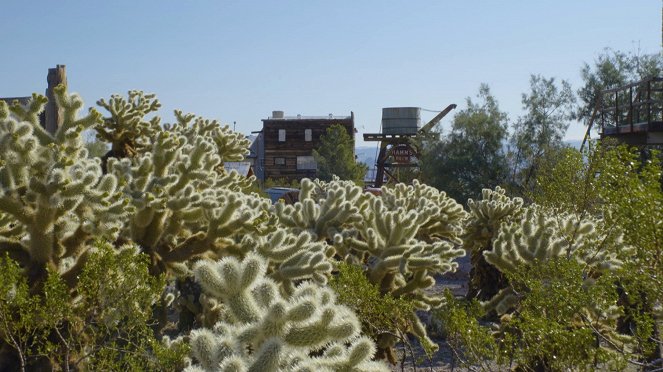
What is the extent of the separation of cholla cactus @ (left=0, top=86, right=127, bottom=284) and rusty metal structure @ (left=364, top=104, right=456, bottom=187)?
94.1ft

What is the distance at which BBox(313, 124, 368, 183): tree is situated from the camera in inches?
1537

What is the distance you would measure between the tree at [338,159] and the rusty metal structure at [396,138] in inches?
95.6

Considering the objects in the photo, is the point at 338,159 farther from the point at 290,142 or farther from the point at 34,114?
the point at 34,114

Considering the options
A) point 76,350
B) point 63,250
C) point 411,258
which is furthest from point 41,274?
point 411,258

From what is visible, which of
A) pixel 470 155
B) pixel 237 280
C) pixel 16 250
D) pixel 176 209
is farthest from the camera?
pixel 470 155

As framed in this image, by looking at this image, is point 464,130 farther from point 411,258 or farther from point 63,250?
point 63,250

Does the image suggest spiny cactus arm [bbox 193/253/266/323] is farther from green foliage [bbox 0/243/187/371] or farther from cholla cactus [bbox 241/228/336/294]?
cholla cactus [bbox 241/228/336/294]

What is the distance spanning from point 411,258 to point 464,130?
19551 millimetres

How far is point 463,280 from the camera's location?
17453 mm

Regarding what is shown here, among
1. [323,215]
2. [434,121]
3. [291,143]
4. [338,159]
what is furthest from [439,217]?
[291,143]

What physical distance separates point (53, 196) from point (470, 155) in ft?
73.6

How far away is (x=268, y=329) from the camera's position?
9.37 feet

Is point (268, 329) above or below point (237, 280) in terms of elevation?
below

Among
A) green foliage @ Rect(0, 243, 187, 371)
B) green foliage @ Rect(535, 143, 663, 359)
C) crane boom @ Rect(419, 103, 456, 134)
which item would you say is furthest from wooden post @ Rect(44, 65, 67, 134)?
crane boom @ Rect(419, 103, 456, 134)
